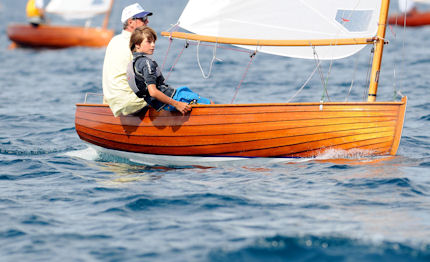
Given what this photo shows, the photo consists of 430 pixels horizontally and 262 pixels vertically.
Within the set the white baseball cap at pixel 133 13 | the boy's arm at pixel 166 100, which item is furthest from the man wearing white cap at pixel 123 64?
the boy's arm at pixel 166 100

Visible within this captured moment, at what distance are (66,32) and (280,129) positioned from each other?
822 inches

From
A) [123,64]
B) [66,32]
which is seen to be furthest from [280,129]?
[66,32]

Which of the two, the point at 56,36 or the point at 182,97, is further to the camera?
→ the point at 56,36

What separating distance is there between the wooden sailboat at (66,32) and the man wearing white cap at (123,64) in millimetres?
19429

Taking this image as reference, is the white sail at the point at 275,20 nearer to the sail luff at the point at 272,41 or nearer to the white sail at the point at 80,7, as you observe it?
the sail luff at the point at 272,41

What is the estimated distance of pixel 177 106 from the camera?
6.73 m

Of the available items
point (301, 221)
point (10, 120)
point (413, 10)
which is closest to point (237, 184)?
point (301, 221)

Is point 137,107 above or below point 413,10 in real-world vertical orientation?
below

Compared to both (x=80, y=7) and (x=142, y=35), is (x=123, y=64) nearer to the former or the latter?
(x=142, y=35)

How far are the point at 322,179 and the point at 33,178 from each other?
10.4 feet

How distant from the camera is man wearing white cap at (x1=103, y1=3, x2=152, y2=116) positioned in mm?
6941

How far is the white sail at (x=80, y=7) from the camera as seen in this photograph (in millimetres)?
25672

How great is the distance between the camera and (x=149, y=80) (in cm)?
659

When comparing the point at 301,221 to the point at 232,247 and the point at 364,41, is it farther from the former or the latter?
the point at 364,41
